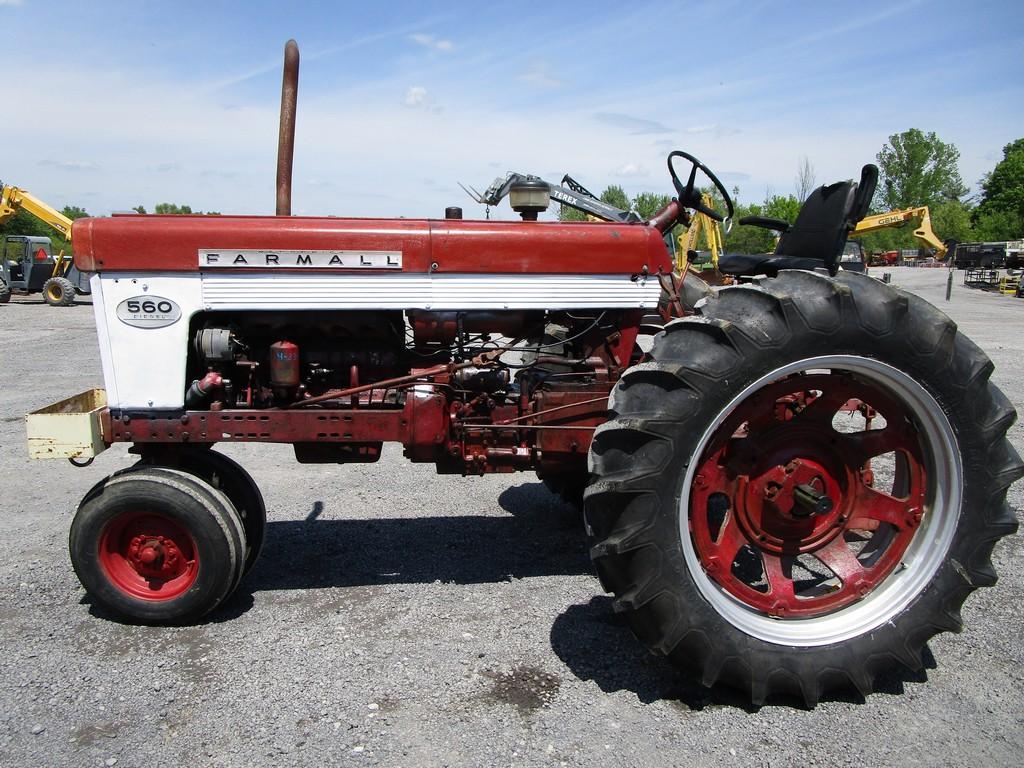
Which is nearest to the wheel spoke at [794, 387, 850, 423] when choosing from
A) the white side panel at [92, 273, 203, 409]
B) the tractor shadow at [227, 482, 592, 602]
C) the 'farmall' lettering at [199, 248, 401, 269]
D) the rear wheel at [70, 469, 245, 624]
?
the tractor shadow at [227, 482, 592, 602]

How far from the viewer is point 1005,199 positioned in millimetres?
55438

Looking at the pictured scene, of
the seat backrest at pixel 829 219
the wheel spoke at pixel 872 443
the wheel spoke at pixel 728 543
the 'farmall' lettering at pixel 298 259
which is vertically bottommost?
the wheel spoke at pixel 728 543

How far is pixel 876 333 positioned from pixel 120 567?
316 cm

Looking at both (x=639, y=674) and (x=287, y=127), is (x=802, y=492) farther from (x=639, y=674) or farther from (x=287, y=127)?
(x=287, y=127)

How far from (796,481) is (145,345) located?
2697 mm

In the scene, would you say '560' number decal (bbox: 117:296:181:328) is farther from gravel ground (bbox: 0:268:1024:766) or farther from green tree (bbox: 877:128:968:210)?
green tree (bbox: 877:128:968:210)

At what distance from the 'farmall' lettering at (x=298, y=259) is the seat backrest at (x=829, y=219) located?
6.12ft

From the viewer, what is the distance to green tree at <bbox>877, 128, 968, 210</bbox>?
66000mm

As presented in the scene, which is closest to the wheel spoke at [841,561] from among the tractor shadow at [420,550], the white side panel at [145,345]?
the tractor shadow at [420,550]

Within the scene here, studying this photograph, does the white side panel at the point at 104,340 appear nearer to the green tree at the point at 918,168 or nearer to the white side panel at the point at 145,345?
the white side panel at the point at 145,345

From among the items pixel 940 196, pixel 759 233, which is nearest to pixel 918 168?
pixel 940 196

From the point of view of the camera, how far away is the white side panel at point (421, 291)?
3.16 metres

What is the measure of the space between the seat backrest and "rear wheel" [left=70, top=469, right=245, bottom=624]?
2.80 m

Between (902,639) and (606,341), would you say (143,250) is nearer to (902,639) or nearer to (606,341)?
(606,341)
